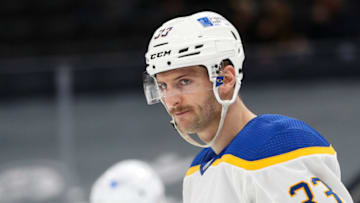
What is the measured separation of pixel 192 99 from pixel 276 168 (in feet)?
0.90

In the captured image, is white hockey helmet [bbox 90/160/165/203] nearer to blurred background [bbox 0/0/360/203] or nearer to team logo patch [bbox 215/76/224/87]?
team logo patch [bbox 215/76/224/87]

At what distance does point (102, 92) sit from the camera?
4895 millimetres

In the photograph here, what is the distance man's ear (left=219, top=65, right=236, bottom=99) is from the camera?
1.41 m

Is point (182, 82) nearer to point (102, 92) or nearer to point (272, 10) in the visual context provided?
point (102, 92)

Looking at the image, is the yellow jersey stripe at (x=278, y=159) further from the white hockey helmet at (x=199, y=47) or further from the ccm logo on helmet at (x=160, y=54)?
the ccm logo on helmet at (x=160, y=54)

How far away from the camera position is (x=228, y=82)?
1.42 m

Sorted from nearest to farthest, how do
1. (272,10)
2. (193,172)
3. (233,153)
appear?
(233,153) → (193,172) → (272,10)

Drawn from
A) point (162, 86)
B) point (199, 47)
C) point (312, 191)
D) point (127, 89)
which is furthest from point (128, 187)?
point (127, 89)

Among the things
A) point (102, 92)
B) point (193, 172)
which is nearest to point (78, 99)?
point (102, 92)

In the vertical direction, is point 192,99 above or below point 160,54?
below

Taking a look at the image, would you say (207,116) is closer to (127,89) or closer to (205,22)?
(205,22)

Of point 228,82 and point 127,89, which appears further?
point 127,89

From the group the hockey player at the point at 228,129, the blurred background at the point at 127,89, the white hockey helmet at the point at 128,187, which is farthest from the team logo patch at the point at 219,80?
the blurred background at the point at 127,89

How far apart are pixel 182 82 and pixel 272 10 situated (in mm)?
4580
